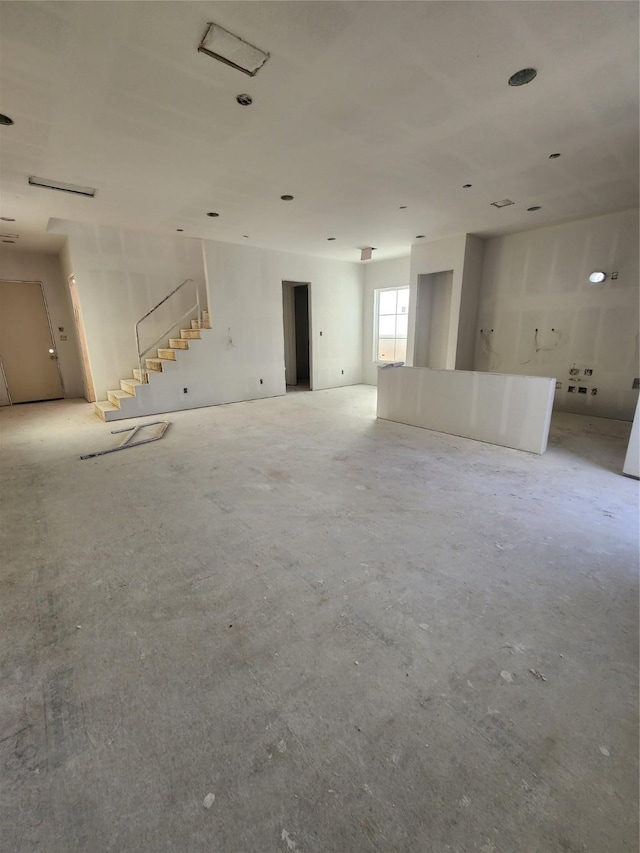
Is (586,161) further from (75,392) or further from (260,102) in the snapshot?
(75,392)

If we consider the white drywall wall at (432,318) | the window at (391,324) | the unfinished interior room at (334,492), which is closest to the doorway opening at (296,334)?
the window at (391,324)

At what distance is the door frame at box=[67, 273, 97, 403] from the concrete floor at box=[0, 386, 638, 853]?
151 inches

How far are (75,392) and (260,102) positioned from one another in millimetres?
7376

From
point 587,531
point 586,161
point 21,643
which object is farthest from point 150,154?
point 587,531

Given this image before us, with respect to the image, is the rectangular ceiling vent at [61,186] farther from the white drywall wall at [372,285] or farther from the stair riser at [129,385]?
the white drywall wall at [372,285]

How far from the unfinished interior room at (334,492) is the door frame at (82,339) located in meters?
0.24

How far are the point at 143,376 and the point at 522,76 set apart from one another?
19.6 feet

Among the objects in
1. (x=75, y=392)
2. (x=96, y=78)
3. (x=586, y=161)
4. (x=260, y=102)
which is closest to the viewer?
(x=96, y=78)

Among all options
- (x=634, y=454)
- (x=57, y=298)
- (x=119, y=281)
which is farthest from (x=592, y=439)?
(x=57, y=298)

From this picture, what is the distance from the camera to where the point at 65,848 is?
978 mm

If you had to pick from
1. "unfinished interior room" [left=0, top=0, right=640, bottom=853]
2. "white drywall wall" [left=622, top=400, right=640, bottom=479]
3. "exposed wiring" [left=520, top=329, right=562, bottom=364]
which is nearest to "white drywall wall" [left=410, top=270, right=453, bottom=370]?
"unfinished interior room" [left=0, top=0, right=640, bottom=853]

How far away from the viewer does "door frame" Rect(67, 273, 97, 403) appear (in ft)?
19.7

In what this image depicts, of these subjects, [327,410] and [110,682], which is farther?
[327,410]

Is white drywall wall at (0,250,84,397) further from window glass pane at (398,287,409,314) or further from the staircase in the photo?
window glass pane at (398,287,409,314)
